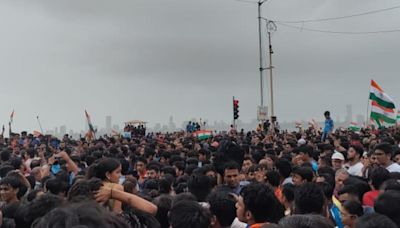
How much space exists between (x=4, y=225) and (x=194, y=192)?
2104mm

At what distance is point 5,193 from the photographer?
5965mm

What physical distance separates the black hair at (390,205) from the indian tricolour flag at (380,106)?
15.9 meters

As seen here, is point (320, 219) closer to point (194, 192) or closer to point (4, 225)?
point (194, 192)

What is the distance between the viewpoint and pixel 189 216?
352 cm

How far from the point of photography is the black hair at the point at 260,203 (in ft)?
12.9

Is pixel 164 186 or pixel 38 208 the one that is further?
pixel 164 186

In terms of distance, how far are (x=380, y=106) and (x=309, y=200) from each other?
53.3ft

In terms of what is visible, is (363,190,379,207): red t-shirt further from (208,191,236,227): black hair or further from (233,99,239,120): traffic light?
(233,99,239,120): traffic light

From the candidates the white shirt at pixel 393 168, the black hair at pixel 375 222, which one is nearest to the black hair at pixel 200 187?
the black hair at pixel 375 222

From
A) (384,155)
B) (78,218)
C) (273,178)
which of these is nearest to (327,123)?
(384,155)

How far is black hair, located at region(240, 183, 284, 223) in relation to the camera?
3.94 meters

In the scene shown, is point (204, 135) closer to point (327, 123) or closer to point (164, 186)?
point (327, 123)

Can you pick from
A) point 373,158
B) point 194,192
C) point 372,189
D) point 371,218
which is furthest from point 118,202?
point 373,158

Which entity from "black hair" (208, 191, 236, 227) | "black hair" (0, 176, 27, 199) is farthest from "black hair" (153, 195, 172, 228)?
"black hair" (0, 176, 27, 199)
